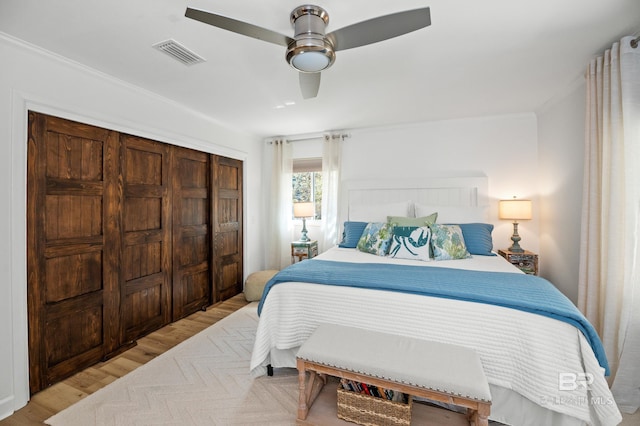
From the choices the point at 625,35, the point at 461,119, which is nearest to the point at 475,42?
the point at 625,35

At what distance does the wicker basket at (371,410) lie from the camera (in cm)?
147

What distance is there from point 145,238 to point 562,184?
14.1ft

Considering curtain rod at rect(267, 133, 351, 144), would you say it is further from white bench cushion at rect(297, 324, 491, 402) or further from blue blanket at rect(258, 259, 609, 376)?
white bench cushion at rect(297, 324, 491, 402)

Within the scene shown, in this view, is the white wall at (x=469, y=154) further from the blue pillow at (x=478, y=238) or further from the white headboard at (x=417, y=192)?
the blue pillow at (x=478, y=238)

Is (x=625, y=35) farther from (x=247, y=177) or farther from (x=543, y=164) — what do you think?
(x=247, y=177)

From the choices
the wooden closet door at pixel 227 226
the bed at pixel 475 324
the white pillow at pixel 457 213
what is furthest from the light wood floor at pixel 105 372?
the white pillow at pixel 457 213

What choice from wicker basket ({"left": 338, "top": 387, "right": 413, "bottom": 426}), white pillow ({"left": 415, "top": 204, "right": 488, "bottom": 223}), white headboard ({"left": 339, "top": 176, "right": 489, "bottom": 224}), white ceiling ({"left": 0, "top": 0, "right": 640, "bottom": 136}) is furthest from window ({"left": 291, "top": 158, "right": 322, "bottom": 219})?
wicker basket ({"left": 338, "top": 387, "right": 413, "bottom": 426})

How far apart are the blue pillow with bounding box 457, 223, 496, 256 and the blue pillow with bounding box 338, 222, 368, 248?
1.14m

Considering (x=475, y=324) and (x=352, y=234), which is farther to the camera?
(x=352, y=234)

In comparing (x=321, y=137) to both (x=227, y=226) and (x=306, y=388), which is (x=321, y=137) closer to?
(x=227, y=226)

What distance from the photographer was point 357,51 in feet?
6.79

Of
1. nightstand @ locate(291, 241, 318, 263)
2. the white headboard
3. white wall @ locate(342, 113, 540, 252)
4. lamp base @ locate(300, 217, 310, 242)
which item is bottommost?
Result: nightstand @ locate(291, 241, 318, 263)

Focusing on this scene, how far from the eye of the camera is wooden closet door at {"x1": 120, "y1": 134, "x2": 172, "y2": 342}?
8.71 ft

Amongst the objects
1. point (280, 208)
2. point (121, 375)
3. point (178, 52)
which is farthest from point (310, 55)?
point (280, 208)
